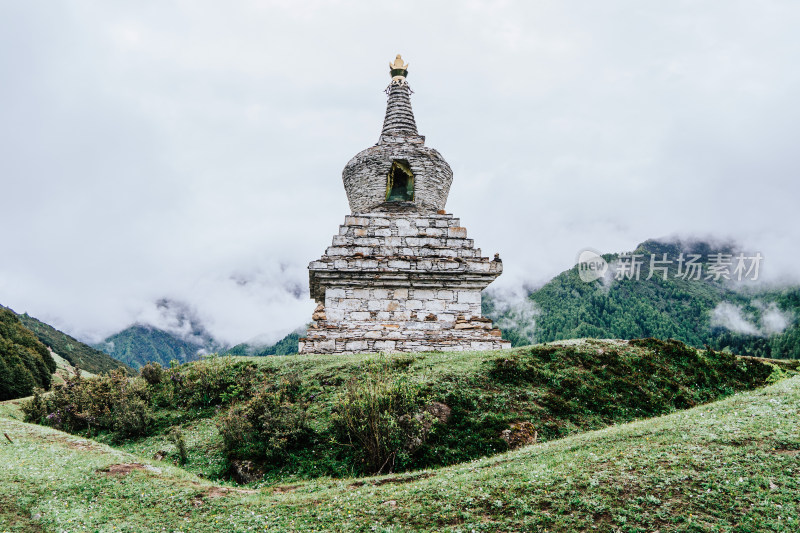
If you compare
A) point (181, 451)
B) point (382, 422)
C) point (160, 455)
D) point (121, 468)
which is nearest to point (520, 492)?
point (382, 422)

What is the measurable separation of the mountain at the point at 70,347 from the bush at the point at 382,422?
4170 centimetres

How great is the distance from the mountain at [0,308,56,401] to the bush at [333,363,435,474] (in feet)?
41.2

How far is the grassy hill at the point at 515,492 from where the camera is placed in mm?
5629

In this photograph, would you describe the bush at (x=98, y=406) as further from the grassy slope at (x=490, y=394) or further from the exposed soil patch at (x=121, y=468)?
the exposed soil patch at (x=121, y=468)

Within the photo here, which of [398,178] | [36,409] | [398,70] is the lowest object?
[36,409]

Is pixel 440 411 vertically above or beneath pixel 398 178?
beneath

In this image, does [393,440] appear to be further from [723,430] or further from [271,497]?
[723,430]

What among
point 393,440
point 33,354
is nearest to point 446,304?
point 393,440

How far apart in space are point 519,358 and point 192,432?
6974 mm

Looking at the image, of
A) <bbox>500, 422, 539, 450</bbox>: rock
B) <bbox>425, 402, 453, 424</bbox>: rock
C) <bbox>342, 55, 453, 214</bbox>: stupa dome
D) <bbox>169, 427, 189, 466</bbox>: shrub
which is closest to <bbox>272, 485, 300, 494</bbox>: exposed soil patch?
<bbox>169, 427, 189, 466</bbox>: shrub

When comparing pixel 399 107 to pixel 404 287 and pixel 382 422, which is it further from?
pixel 382 422

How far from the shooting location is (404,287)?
53.0 feet

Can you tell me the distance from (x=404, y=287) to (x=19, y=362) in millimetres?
14518

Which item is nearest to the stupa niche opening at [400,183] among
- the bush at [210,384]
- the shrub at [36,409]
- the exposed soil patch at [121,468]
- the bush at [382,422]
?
the bush at [210,384]
